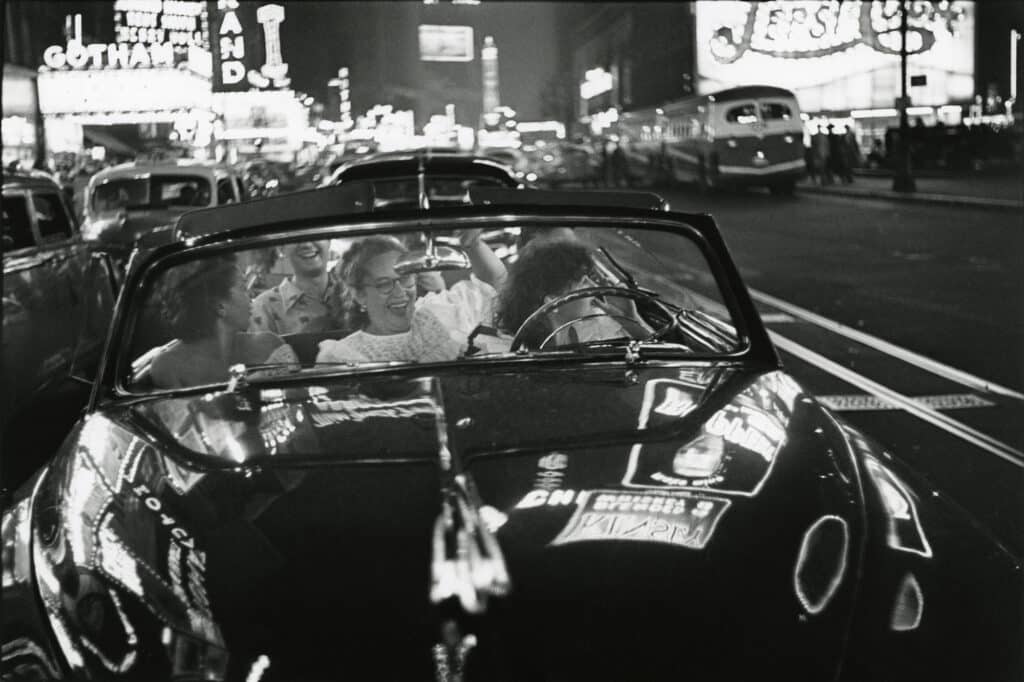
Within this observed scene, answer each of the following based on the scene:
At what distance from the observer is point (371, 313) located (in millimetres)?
4406

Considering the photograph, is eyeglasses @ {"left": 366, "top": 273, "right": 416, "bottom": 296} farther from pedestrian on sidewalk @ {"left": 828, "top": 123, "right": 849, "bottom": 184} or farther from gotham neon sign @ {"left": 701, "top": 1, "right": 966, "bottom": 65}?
gotham neon sign @ {"left": 701, "top": 1, "right": 966, "bottom": 65}

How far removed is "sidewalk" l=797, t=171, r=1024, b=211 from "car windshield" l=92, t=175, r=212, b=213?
15.9 metres

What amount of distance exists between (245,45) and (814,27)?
122 feet

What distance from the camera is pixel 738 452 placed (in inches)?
122

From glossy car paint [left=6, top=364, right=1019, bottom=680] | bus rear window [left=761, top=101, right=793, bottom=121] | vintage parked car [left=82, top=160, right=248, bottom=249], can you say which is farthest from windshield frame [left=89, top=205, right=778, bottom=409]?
bus rear window [left=761, top=101, right=793, bottom=121]

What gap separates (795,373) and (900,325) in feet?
9.23

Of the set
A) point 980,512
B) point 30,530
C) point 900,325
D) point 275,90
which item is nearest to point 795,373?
point 900,325

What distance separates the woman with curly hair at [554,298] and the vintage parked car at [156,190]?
12419 mm

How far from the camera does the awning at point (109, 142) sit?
43500mm

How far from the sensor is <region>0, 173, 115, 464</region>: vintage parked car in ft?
29.9

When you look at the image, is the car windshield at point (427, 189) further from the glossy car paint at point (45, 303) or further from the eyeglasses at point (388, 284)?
the eyeglasses at point (388, 284)

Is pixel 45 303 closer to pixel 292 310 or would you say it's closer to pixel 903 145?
pixel 292 310

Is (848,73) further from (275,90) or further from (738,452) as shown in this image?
(738,452)

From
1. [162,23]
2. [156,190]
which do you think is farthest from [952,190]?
[156,190]
